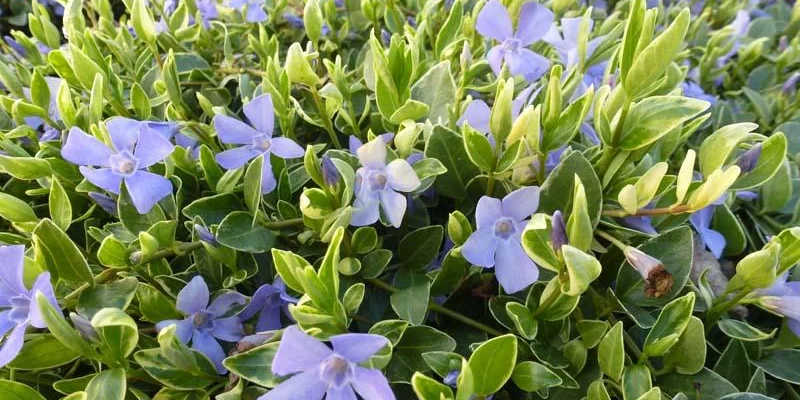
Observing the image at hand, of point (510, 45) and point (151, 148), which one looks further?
point (510, 45)

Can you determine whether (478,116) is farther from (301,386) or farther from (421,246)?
(301,386)

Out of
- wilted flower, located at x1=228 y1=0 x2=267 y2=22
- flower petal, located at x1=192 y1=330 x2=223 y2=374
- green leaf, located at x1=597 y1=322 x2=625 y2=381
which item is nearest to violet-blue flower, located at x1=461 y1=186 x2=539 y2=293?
green leaf, located at x1=597 y1=322 x2=625 y2=381

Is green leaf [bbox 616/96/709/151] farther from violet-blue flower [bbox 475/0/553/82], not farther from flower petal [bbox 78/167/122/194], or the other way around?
flower petal [bbox 78/167/122/194]

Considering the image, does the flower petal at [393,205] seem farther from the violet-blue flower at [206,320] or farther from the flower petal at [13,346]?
the flower petal at [13,346]

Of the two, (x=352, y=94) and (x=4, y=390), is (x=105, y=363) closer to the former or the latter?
(x=4, y=390)

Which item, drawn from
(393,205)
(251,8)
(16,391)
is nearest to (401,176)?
(393,205)
